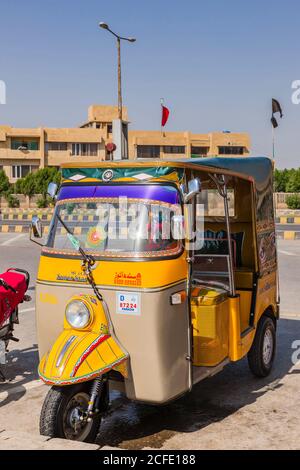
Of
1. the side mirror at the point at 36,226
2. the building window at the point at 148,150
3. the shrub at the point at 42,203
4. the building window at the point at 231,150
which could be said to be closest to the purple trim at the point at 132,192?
the side mirror at the point at 36,226

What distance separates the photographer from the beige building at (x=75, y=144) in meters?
72.1

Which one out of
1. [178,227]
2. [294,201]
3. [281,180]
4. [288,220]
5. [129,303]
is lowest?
[129,303]

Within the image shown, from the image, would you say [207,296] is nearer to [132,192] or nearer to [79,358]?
[132,192]

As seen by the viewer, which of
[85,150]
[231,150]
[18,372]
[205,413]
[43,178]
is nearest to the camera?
[205,413]

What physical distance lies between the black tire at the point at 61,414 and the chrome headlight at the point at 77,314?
49 cm

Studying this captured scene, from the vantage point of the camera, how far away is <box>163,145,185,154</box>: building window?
79156mm

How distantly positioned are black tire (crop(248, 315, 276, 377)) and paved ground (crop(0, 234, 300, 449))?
13 centimetres

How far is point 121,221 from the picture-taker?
16.4ft

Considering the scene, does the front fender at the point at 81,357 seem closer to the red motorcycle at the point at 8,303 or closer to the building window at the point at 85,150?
the red motorcycle at the point at 8,303

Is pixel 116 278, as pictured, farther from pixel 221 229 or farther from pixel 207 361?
pixel 221 229

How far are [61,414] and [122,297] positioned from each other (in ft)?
3.39

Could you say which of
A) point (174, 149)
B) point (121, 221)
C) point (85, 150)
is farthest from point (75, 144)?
point (121, 221)

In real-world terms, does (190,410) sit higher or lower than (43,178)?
lower

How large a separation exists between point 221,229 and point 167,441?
3.08 m
